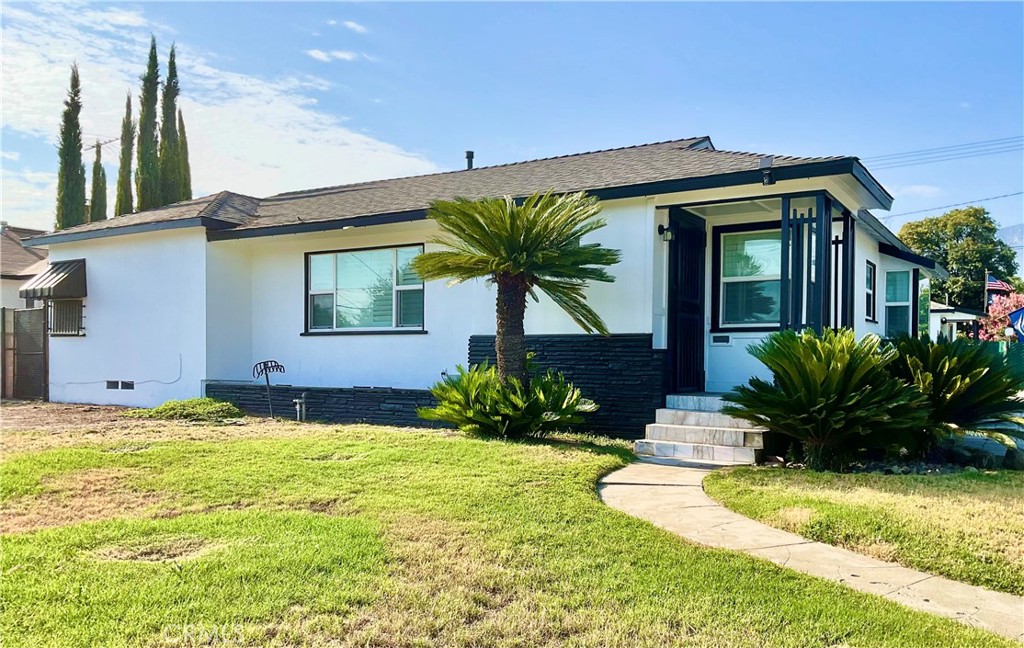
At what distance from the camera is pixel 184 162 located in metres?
27.1

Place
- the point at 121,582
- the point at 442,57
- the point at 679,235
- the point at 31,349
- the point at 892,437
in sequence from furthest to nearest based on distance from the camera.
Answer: the point at 31,349 → the point at 442,57 → the point at 679,235 → the point at 892,437 → the point at 121,582

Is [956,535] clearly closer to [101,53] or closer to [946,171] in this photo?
[101,53]

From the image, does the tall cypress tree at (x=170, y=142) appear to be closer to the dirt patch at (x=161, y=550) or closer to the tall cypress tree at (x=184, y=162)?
the tall cypress tree at (x=184, y=162)

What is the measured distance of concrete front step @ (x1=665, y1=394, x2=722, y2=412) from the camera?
Result: 28.0 ft

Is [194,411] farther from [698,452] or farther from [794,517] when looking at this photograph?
[794,517]

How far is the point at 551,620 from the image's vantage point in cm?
324

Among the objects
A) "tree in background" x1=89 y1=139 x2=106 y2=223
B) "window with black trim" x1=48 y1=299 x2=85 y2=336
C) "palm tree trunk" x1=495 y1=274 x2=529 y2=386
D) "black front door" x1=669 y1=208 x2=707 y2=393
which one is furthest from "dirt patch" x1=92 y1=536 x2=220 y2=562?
"tree in background" x1=89 y1=139 x2=106 y2=223

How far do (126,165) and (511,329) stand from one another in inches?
1015

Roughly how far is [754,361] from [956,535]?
576cm

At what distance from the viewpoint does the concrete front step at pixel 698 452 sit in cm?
759

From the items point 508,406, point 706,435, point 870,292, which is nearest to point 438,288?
point 508,406

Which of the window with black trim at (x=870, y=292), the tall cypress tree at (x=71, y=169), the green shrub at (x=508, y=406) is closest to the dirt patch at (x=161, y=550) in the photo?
the green shrub at (x=508, y=406)

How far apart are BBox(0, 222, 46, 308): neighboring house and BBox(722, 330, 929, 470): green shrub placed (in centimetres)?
1733

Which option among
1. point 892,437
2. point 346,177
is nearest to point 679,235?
point 892,437
